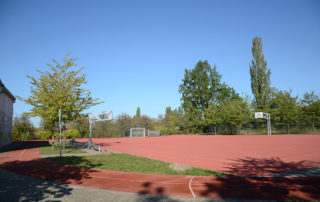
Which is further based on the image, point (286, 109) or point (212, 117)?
point (212, 117)

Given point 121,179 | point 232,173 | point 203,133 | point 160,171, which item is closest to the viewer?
point 121,179

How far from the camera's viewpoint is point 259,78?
49000mm

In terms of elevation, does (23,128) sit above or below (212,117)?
below

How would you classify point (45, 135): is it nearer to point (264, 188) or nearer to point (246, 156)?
point (246, 156)

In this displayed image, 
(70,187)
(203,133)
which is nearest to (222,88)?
(203,133)

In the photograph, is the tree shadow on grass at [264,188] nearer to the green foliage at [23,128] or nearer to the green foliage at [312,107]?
the green foliage at [312,107]

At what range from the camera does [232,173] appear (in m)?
8.77

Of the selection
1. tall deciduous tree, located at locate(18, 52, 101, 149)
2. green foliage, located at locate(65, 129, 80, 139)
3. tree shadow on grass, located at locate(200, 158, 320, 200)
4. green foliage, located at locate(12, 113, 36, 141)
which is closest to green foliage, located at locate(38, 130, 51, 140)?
green foliage, located at locate(12, 113, 36, 141)

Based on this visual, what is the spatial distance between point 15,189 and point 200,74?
5312 cm

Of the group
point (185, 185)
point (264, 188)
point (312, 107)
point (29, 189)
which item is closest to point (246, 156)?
point (264, 188)

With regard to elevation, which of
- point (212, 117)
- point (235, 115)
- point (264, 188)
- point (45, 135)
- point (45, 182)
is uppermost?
point (235, 115)

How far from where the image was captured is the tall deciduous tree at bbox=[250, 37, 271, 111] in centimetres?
4731

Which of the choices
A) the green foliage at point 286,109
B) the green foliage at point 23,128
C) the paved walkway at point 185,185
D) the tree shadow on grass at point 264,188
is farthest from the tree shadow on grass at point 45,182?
the green foliage at point 286,109

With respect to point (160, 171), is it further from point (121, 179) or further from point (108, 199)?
point (108, 199)
